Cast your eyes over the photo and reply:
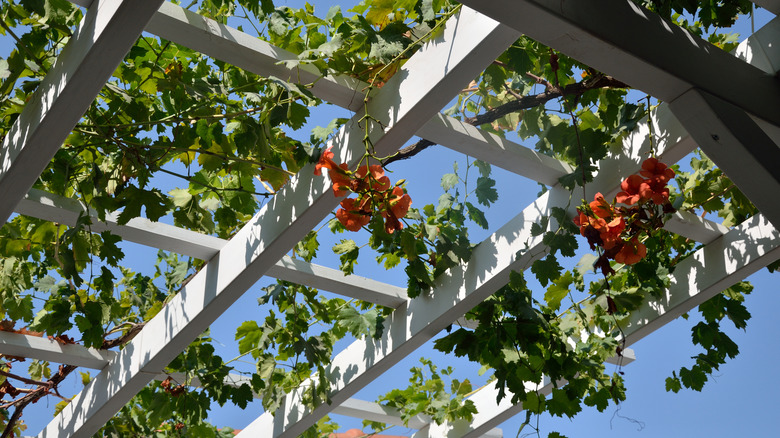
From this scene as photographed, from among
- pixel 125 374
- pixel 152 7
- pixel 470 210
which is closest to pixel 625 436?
pixel 470 210

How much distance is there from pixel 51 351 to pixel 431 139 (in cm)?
189

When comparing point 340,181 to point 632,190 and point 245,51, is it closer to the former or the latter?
point 245,51

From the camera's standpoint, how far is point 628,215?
2.33 metres

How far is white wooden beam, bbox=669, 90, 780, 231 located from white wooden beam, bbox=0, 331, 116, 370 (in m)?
2.55

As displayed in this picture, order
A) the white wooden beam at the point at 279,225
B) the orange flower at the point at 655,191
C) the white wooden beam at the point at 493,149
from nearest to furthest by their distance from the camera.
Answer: the white wooden beam at the point at 279,225 → the orange flower at the point at 655,191 → the white wooden beam at the point at 493,149

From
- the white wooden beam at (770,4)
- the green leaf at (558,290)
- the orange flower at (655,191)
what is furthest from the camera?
the green leaf at (558,290)

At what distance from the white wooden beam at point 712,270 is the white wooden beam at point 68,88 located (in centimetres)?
169

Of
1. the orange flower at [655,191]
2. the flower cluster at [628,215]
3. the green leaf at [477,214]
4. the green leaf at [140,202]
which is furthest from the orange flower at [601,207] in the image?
the green leaf at [140,202]

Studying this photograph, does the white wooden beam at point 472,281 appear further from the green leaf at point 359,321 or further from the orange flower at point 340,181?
the orange flower at point 340,181

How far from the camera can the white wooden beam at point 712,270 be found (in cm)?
289

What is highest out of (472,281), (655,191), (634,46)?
(472,281)

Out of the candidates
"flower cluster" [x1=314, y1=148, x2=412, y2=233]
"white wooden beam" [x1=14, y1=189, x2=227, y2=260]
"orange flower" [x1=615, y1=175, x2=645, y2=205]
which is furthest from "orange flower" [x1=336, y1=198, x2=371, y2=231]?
"white wooden beam" [x1=14, y1=189, x2=227, y2=260]

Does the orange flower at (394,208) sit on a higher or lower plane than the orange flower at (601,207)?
lower

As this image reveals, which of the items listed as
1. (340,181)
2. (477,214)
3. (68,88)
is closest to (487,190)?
(477,214)
